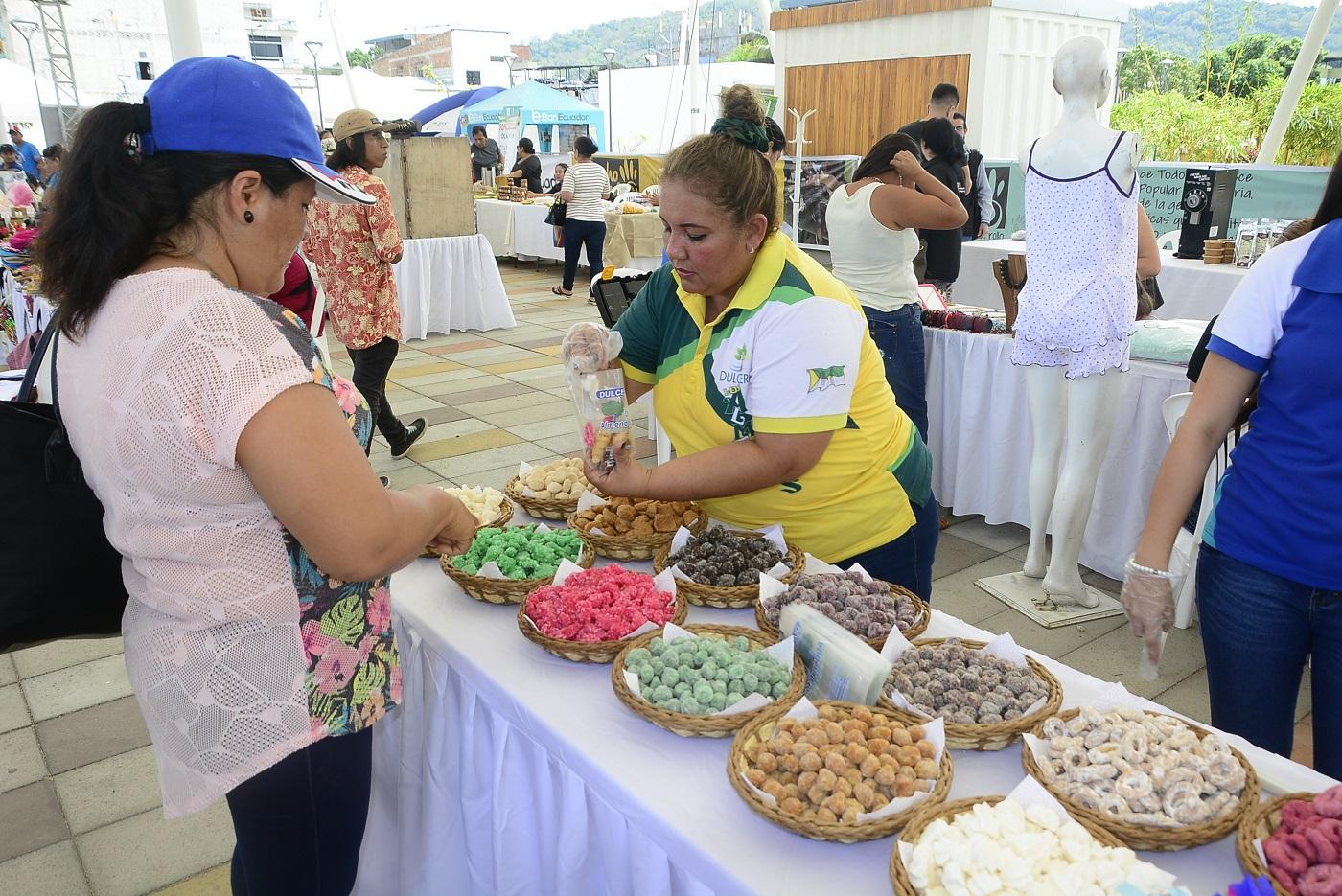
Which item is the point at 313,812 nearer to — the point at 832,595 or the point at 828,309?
the point at 832,595

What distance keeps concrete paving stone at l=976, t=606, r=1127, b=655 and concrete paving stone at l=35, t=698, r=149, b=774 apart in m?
2.80

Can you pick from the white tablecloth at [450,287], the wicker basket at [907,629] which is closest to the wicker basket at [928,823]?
the wicker basket at [907,629]

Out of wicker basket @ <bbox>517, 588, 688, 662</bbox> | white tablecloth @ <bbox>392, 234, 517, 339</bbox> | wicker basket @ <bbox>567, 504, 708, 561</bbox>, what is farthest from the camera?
white tablecloth @ <bbox>392, 234, 517, 339</bbox>

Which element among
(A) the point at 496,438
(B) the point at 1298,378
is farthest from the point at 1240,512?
(A) the point at 496,438

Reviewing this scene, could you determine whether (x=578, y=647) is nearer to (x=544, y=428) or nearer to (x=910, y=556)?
(x=910, y=556)

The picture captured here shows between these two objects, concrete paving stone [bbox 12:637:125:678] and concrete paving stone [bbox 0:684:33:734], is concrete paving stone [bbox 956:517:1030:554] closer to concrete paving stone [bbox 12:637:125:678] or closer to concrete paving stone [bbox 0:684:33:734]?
concrete paving stone [bbox 12:637:125:678]

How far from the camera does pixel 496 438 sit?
5.54 metres

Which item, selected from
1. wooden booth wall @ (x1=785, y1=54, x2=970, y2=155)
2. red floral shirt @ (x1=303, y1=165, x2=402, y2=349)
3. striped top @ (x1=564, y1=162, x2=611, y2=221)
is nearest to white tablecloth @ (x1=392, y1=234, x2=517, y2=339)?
striped top @ (x1=564, y1=162, x2=611, y2=221)

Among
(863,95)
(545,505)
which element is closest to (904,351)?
(545,505)

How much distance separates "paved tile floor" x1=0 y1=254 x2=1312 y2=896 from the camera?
2250 millimetres

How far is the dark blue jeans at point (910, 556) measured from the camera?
1878 millimetres

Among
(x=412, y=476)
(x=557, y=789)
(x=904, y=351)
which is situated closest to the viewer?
(x=557, y=789)

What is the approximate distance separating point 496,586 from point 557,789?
0.45 m

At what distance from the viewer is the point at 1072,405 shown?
3139 mm
